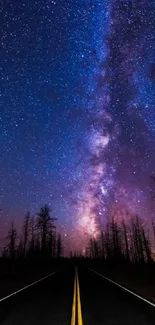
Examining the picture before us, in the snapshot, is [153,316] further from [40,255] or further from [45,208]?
[45,208]

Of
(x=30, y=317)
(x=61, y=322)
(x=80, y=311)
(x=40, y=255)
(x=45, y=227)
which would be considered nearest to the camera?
(x=61, y=322)

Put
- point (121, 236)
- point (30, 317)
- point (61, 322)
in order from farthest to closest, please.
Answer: point (121, 236) < point (30, 317) < point (61, 322)

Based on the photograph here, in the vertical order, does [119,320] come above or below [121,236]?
below

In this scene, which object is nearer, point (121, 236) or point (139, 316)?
point (139, 316)

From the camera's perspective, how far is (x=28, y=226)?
3442 inches

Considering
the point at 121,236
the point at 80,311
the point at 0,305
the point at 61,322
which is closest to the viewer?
the point at 61,322

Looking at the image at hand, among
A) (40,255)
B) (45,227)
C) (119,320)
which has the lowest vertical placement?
(119,320)

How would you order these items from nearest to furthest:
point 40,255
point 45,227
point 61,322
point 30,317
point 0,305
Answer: point 61,322, point 30,317, point 0,305, point 40,255, point 45,227

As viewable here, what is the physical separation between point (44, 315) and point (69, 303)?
288cm

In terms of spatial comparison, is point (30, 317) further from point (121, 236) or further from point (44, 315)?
point (121, 236)

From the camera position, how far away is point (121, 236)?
99312mm

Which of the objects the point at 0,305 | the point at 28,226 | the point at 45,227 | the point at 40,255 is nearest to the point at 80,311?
the point at 0,305

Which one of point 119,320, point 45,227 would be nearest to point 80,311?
point 119,320

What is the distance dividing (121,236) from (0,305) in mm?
91591
